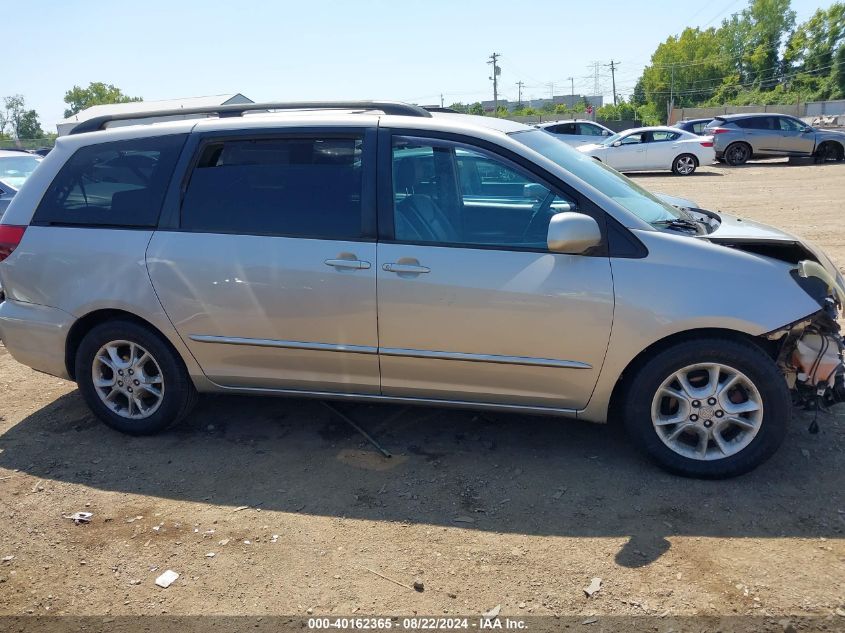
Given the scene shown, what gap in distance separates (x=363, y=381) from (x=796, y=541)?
7.37 feet

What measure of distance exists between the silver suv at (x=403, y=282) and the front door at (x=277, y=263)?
12mm

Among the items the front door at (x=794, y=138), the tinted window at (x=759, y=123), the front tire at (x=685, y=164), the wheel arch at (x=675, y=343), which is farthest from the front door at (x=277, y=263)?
the front door at (x=794, y=138)

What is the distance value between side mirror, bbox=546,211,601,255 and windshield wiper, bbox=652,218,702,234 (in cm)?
48

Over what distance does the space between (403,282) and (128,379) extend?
1893mm

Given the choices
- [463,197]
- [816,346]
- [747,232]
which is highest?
[463,197]

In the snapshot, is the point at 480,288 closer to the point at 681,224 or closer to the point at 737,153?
the point at 681,224

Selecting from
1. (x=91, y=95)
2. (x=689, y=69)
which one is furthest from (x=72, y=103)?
(x=689, y=69)

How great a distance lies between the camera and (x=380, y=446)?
13.7 ft

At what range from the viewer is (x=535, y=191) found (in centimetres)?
380

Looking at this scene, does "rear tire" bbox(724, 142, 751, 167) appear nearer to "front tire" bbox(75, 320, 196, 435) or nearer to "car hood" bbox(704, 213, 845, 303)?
"car hood" bbox(704, 213, 845, 303)

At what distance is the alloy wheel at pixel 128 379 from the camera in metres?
4.32

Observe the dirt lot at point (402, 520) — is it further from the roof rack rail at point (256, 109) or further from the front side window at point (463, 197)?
the roof rack rail at point (256, 109)

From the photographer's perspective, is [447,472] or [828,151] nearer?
[447,472]

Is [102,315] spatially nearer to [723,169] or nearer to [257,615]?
[257,615]
